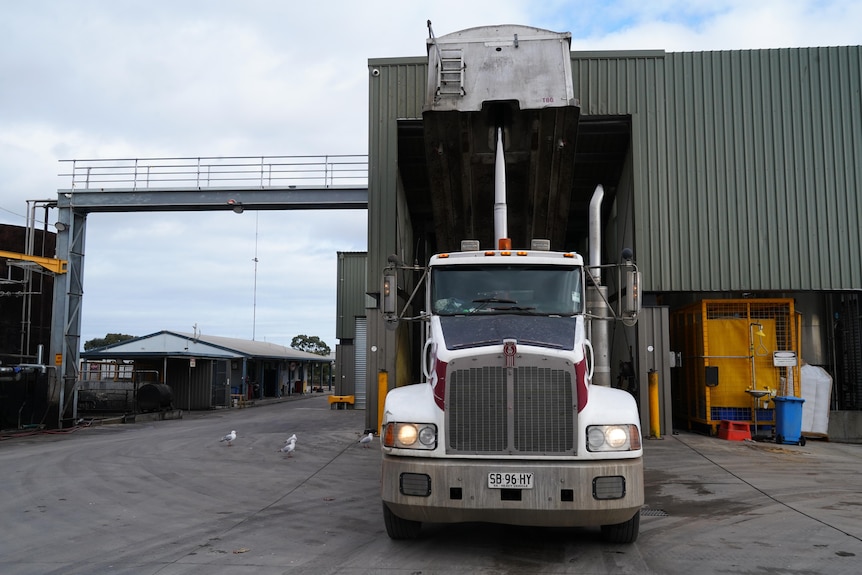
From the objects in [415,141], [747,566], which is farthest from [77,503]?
[415,141]

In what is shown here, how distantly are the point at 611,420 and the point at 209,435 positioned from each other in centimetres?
1398

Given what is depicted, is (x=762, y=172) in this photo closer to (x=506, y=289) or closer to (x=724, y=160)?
(x=724, y=160)

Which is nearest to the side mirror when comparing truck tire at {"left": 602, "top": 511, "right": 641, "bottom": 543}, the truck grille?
the truck grille

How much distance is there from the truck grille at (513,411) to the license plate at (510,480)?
0.68ft

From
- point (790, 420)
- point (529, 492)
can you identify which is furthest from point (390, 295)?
point (790, 420)

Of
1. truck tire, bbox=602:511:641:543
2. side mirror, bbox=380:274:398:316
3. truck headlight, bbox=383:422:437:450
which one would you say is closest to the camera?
truck headlight, bbox=383:422:437:450

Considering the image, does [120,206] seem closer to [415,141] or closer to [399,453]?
[415,141]

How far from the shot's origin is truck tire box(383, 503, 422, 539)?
21.1ft

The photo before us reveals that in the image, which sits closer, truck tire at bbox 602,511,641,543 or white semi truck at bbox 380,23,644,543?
white semi truck at bbox 380,23,644,543

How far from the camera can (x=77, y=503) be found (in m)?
8.83

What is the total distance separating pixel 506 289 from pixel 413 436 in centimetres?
199

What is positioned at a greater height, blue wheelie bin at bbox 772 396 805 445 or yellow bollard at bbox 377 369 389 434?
yellow bollard at bbox 377 369 389 434

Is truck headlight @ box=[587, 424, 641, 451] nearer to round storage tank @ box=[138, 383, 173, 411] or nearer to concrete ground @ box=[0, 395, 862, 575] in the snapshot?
concrete ground @ box=[0, 395, 862, 575]

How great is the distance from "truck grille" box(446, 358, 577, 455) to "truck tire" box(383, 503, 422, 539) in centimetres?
110
